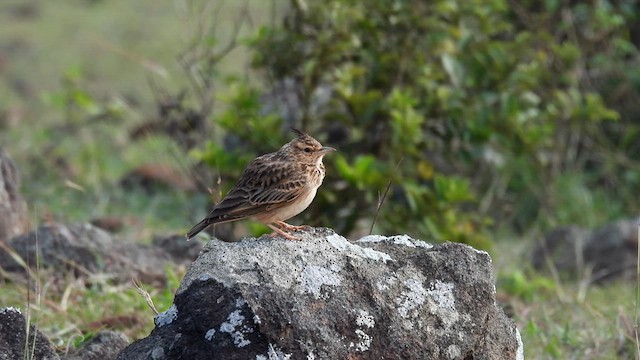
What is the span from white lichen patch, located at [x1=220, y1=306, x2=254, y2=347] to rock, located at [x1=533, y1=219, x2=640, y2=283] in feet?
15.8

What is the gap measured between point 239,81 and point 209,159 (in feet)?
2.83

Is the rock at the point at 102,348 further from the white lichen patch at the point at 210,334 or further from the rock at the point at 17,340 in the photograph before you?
the white lichen patch at the point at 210,334

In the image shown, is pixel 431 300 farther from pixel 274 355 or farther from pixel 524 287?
pixel 524 287

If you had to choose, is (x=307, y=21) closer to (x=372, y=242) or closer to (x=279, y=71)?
(x=279, y=71)

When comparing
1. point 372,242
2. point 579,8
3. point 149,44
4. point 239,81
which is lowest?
point 149,44

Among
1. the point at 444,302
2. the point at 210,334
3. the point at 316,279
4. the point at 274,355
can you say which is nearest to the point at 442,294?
the point at 444,302

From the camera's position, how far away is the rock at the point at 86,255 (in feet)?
20.9

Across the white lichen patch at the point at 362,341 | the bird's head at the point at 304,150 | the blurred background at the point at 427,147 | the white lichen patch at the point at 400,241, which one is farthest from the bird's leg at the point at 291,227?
the blurred background at the point at 427,147

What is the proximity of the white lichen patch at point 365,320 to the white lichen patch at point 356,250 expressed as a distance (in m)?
0.27

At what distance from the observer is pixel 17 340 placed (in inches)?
165

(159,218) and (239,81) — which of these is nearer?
(239,81)

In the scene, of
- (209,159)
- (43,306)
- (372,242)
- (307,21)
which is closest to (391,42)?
(307,21)

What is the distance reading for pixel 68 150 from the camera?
36.3ft

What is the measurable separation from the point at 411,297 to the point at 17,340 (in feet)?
4.58
